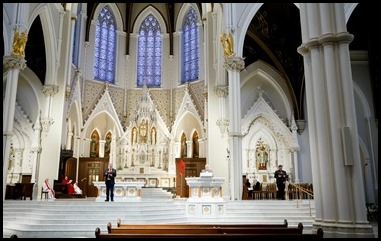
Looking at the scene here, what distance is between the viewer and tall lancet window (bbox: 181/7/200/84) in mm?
27234

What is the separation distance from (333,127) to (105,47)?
78.5ft

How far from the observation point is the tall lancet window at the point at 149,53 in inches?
1112

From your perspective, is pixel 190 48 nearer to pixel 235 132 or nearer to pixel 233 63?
pixel 233 63

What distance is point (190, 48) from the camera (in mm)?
28078

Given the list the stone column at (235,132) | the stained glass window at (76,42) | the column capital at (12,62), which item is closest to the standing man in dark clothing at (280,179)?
the stone column at (235,132)

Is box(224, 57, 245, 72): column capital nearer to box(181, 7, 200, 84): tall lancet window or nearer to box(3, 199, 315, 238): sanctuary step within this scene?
box(3, 199, 315, 238): sanctuary step

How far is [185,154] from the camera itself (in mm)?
25219

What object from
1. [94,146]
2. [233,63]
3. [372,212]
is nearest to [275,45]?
[233,63]

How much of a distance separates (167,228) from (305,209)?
25.2 feet

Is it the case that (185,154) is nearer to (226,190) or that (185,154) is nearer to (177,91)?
(177,91)

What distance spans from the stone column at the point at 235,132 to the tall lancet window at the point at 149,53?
13.1 meters

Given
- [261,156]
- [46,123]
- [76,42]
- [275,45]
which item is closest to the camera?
[46,123]

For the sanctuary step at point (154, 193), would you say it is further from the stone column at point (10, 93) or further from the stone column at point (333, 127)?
the stone column at point (333, 127)

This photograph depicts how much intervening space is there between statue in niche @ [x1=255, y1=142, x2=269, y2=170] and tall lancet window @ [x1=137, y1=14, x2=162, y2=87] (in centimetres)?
979
